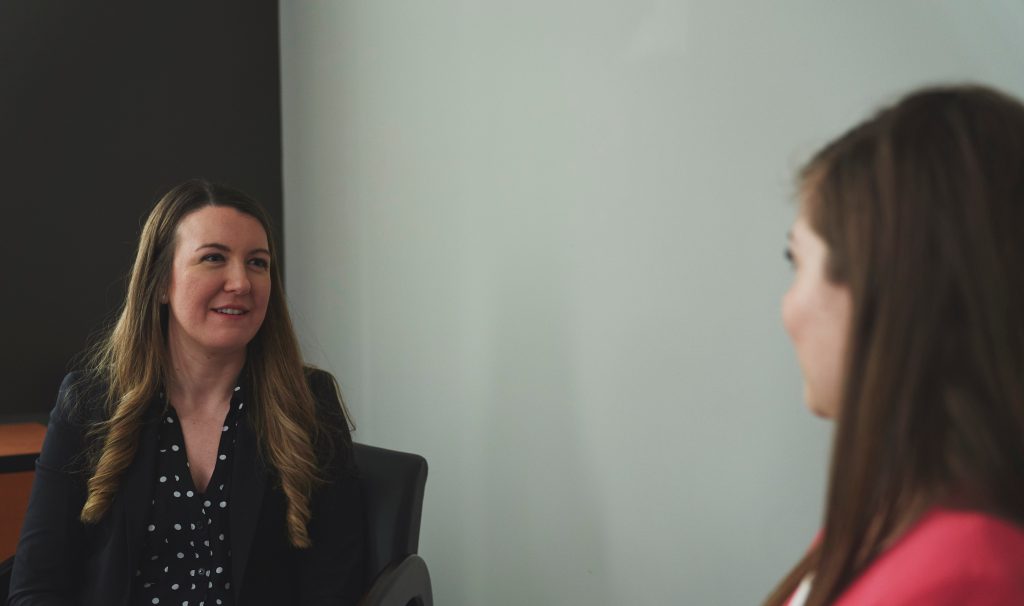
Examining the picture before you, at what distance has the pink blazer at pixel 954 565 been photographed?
2.10 feet

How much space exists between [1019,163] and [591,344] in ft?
4.17

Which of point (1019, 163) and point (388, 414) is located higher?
point (1019, 163)

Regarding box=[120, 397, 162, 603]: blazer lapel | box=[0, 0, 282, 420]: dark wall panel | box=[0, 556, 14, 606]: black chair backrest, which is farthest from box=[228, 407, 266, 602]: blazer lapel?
box=[0, 0, 282, 420]: dark wall panel

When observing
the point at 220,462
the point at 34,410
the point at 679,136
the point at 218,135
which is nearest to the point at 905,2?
the point at 679,136

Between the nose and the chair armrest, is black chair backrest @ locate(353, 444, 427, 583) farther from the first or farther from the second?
the nose

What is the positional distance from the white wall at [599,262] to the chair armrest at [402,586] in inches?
15.5

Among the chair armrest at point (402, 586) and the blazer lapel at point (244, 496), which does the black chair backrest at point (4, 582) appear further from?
the chair armrest at point (402, 586)

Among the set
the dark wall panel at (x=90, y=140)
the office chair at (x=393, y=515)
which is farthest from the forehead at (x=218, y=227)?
the dark wall panel at (x=90, y=140)

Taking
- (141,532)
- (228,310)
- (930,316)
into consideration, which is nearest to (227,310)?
(228,310)

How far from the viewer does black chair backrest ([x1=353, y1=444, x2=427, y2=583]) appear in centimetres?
181

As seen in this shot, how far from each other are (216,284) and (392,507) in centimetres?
57

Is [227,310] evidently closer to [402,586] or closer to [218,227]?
[218,227]

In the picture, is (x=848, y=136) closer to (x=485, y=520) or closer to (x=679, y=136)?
(x=679, y=136)

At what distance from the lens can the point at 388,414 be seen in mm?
2703
